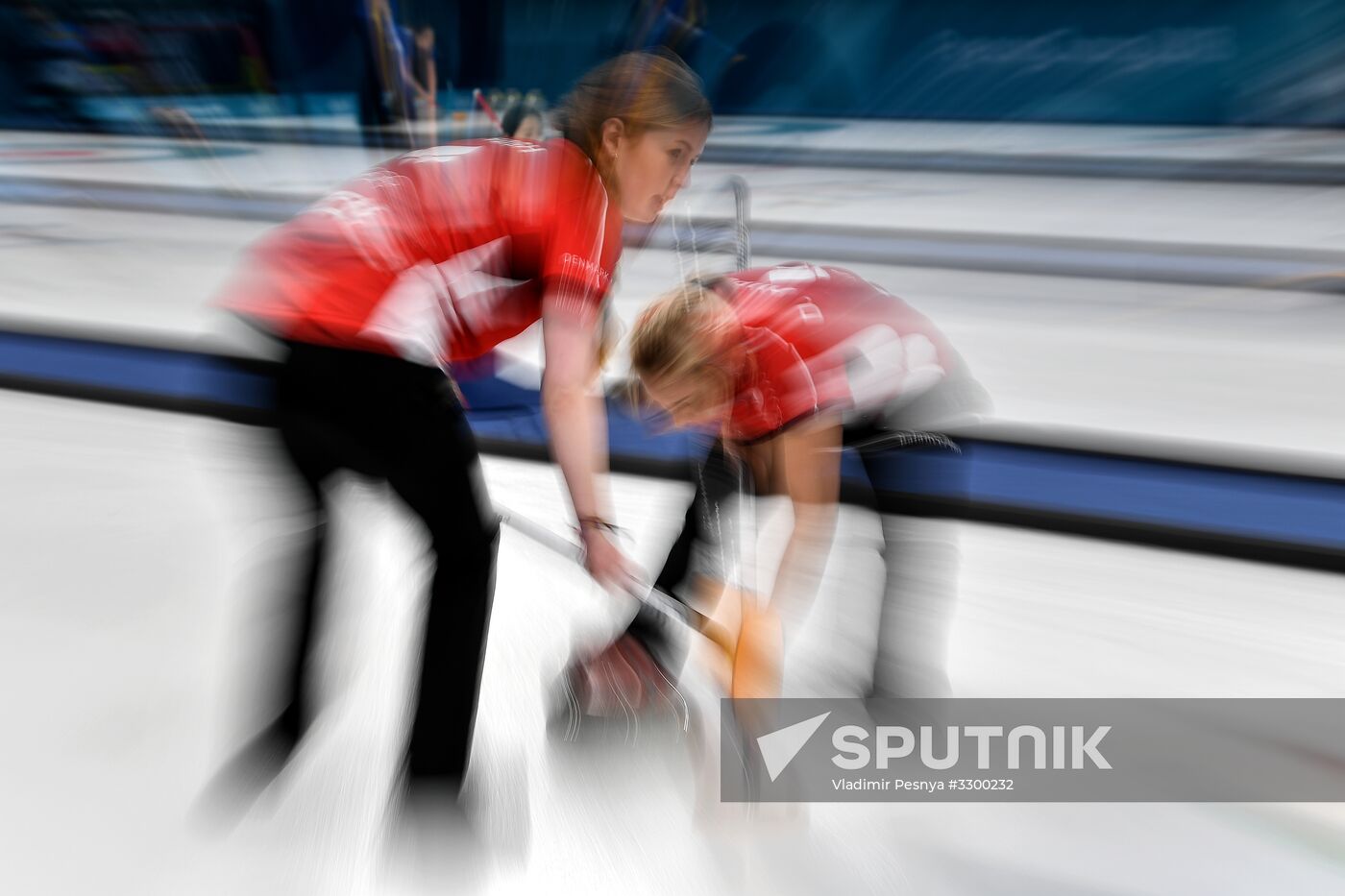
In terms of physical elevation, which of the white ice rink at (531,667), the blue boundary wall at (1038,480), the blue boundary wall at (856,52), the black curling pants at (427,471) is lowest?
the white ice rink at (531,667)

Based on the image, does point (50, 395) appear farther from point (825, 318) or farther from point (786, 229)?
point (786, 229)

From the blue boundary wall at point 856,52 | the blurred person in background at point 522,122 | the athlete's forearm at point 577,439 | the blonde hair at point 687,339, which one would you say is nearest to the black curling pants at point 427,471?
the athlete's forearm at point 577,439

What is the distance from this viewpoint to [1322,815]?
1.30 meters

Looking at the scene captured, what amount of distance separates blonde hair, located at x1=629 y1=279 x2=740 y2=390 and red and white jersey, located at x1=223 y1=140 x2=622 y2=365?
11 centimetres

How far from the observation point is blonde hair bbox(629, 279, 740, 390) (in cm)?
115

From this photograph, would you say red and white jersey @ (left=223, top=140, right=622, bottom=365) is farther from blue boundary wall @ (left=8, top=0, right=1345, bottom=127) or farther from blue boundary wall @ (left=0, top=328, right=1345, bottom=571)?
blue boundary wall @ (left=8, top=0, right=1345, bottom=127)

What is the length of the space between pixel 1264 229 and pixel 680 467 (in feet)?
13.2

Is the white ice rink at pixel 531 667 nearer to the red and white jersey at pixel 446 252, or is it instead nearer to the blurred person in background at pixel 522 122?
the red and white jersey at pixel 446 252

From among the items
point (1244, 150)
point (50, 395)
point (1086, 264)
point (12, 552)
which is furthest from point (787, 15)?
point (12, 552)

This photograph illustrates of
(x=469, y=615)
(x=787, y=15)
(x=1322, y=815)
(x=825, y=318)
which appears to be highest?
(x=787, y=15)

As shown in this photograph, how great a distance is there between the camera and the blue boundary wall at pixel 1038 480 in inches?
59.6

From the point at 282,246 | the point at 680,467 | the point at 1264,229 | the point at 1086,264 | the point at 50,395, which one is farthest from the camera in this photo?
the point at 1264,229

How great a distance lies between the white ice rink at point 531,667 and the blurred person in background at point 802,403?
0.19 m

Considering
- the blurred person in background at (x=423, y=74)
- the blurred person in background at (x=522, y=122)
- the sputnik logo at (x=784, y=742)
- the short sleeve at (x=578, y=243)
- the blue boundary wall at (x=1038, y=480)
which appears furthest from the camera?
the blurred person in background at (x=423, y=74)
